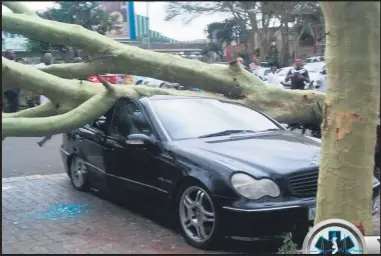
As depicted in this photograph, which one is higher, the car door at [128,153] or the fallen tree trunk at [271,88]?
the fallen tree trunk at [271,88]

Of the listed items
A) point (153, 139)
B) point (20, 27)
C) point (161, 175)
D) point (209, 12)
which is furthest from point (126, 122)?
point (209, 12)

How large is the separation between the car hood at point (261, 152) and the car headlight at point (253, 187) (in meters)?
0.08

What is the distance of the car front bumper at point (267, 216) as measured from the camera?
4.29m

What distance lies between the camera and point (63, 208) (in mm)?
6137

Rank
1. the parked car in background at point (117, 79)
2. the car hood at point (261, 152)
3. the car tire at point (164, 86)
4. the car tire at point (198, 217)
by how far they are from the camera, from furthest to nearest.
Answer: the car tire at point (164, 86)
the parked car in background at point (117, 79)
the car hood at point (261, 152)
the car tire at point (198, 217)

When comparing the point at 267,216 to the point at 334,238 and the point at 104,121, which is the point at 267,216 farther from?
the point at 104,121

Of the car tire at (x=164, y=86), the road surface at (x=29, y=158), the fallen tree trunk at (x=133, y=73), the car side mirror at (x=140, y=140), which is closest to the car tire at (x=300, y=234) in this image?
the car side mirror at (x=140, y=140)

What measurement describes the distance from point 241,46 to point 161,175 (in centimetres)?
247

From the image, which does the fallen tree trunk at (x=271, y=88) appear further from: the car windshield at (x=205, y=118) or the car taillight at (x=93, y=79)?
the car windshield at (x=205, y=118)

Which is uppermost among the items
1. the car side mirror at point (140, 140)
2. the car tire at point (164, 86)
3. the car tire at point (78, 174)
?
the car tire at point (164, 86)

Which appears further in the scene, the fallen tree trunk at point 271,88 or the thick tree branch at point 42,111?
the thick tree branch at point 42,111

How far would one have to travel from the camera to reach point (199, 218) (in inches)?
183

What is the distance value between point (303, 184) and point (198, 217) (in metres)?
0.95

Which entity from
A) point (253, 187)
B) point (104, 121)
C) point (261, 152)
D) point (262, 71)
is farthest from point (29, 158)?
point (253, 187)
